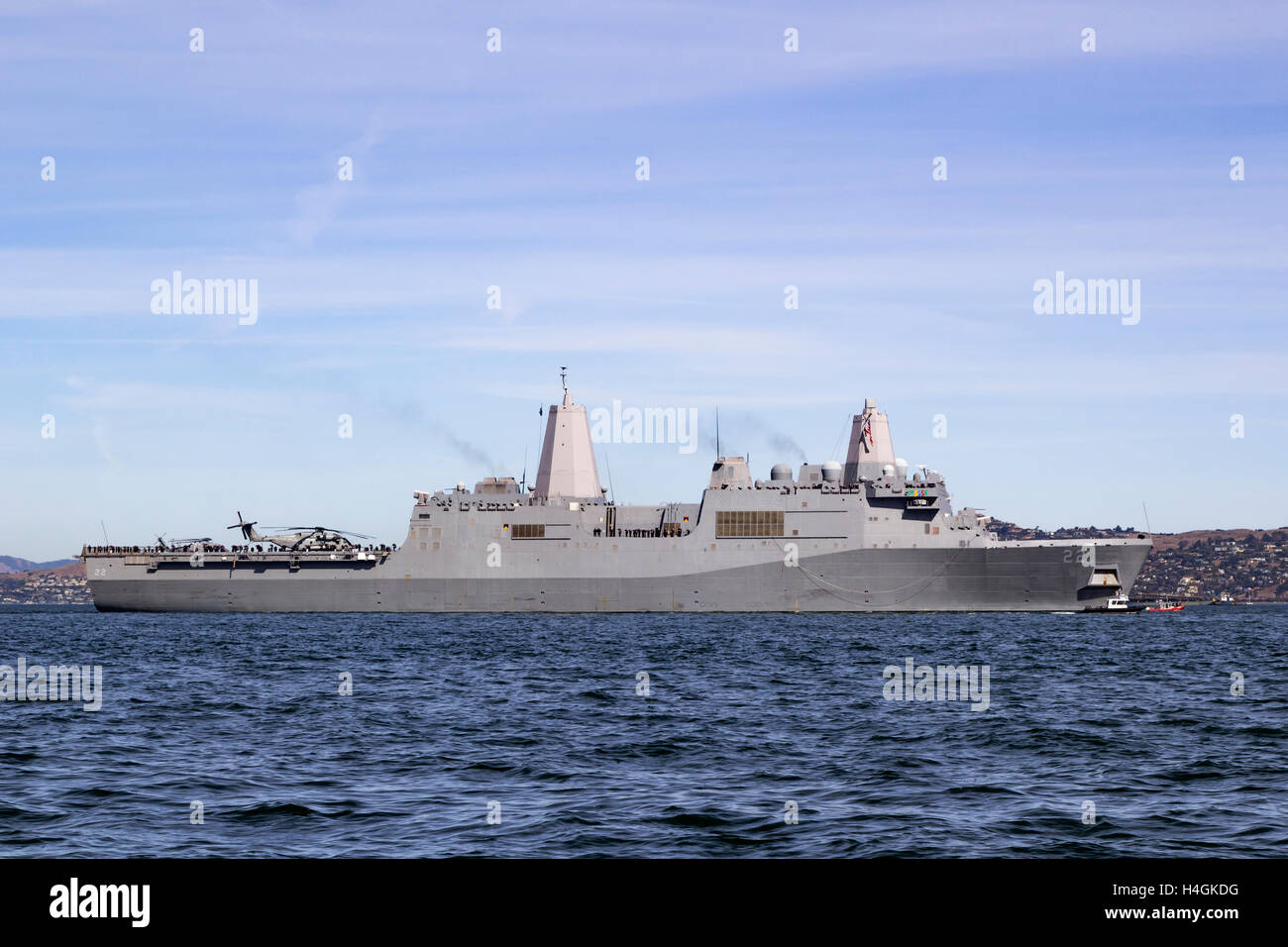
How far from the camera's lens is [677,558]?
7219 cm

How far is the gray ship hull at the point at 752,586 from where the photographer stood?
2694 inches

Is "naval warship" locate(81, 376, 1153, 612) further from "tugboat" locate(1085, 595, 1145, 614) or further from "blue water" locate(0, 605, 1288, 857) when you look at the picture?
"blue water" locate(0, 605, 1288, 857)

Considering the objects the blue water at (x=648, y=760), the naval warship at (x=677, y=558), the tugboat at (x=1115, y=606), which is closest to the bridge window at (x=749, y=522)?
the naval warship at (x=677, y=558)

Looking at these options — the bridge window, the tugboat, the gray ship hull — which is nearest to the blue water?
the gray ship hull

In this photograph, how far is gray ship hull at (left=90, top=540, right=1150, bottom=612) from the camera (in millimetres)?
68438

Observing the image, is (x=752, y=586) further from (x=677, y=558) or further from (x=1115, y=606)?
(x=1115, y=606)

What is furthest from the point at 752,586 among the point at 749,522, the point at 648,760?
the point at 648,760

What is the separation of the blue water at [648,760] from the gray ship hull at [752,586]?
2952cm

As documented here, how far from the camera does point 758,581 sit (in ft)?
233

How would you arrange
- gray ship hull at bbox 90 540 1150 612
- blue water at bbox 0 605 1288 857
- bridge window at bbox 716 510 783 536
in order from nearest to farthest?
blue water at bbox 0 605 1288 857 < gray ship hull at bbox 90 540 1150 612 < bridge window at bbox 716 510 783 536

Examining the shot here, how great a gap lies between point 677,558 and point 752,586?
189 inches

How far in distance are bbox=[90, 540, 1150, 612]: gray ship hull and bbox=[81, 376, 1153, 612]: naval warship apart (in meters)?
0.08
